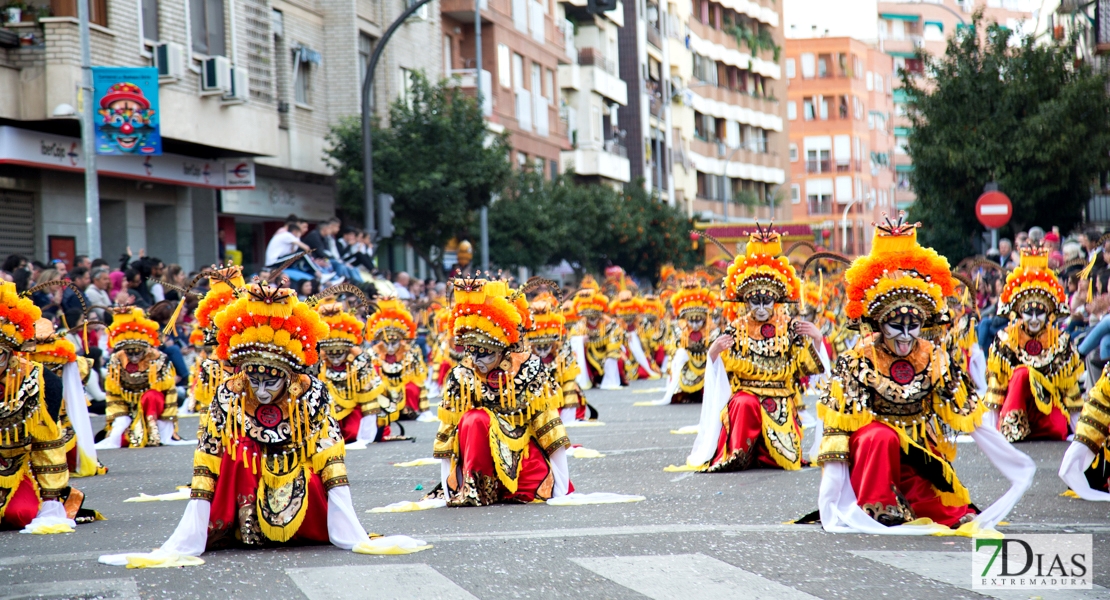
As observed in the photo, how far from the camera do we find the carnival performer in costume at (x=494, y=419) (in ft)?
33.0

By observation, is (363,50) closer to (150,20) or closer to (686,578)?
(150,20)

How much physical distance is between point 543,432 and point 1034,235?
925 cm

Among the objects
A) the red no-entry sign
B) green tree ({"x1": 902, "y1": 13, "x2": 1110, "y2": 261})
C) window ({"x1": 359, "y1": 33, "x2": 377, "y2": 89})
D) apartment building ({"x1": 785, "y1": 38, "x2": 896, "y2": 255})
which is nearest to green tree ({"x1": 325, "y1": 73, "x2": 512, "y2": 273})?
window ({"x1": 359, "y1": 33, "x2": 377, "y2": 89})

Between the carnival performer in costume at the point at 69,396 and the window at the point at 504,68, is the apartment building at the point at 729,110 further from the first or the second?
the carnival performer in costume at the point at 69,396

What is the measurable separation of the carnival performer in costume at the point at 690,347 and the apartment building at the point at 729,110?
4626cm

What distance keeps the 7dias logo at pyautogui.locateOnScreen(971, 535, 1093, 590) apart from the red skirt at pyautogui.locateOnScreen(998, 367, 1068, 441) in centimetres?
601

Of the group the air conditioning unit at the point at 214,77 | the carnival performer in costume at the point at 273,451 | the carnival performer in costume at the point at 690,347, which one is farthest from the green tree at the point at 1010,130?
the carnival performer in costume at the point at 273,451

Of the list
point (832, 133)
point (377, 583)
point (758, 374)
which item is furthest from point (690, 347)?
point (832, 133)

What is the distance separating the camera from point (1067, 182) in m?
30.8

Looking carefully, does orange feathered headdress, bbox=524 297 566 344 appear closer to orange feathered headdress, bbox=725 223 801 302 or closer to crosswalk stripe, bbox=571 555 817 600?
orange feathered headdress, bbox=725 223 801 302

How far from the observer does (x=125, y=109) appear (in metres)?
20.5

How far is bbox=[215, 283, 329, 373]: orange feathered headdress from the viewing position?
25.7ft

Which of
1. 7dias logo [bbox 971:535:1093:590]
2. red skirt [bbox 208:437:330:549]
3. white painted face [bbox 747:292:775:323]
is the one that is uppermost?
white painted face [bbox 747:292:775:323]

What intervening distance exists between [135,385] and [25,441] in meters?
6.33
